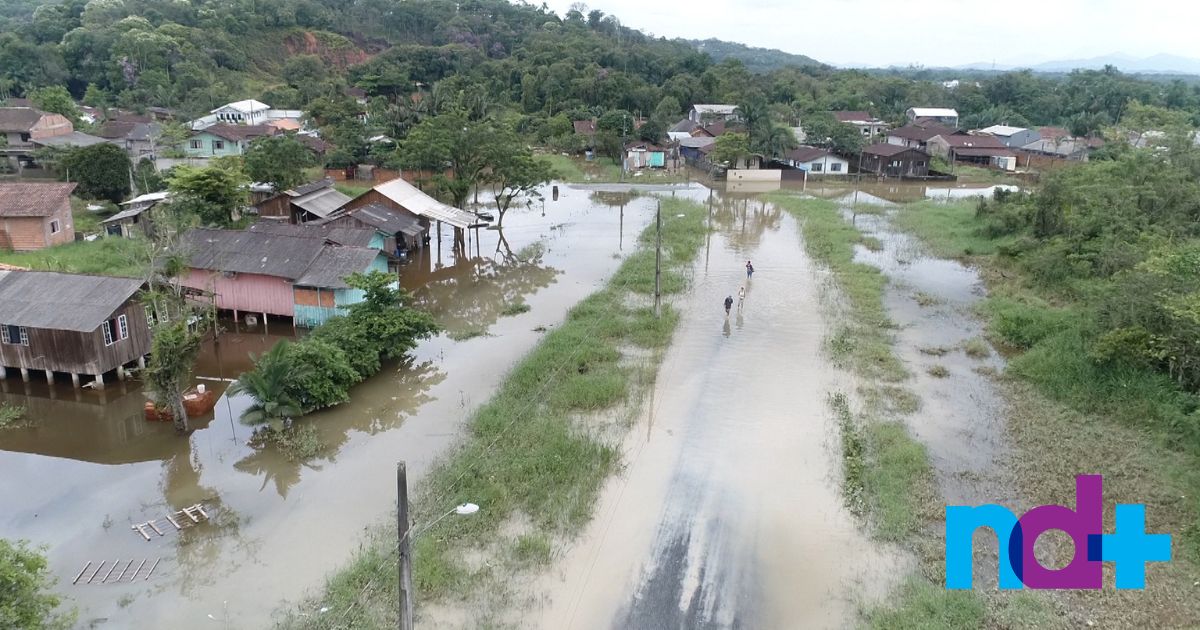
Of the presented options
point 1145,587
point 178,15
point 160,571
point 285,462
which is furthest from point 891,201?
point 178,15

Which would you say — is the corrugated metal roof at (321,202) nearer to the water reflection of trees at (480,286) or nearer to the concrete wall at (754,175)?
the water reflection of trees at (480,286)

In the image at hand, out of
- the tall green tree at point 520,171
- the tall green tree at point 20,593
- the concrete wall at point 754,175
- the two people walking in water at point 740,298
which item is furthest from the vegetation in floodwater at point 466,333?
the concrete wall at point 754,175

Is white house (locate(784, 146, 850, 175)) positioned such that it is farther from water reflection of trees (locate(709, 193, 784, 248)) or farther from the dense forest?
the dense forest

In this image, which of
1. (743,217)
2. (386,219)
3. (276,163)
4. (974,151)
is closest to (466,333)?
(386,219)

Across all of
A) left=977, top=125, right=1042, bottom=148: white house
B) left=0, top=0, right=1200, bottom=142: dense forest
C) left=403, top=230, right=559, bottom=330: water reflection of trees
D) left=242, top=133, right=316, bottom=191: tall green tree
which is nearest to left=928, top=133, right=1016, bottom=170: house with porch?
left=977, top=125, right=1042, bottom=148: white house

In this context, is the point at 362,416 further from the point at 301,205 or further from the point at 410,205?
the point at 301,205

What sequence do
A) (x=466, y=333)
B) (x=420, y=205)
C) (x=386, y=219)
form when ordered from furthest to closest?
(x=420, y=205) < (x=386, y=219) < (x=466, y=333)
